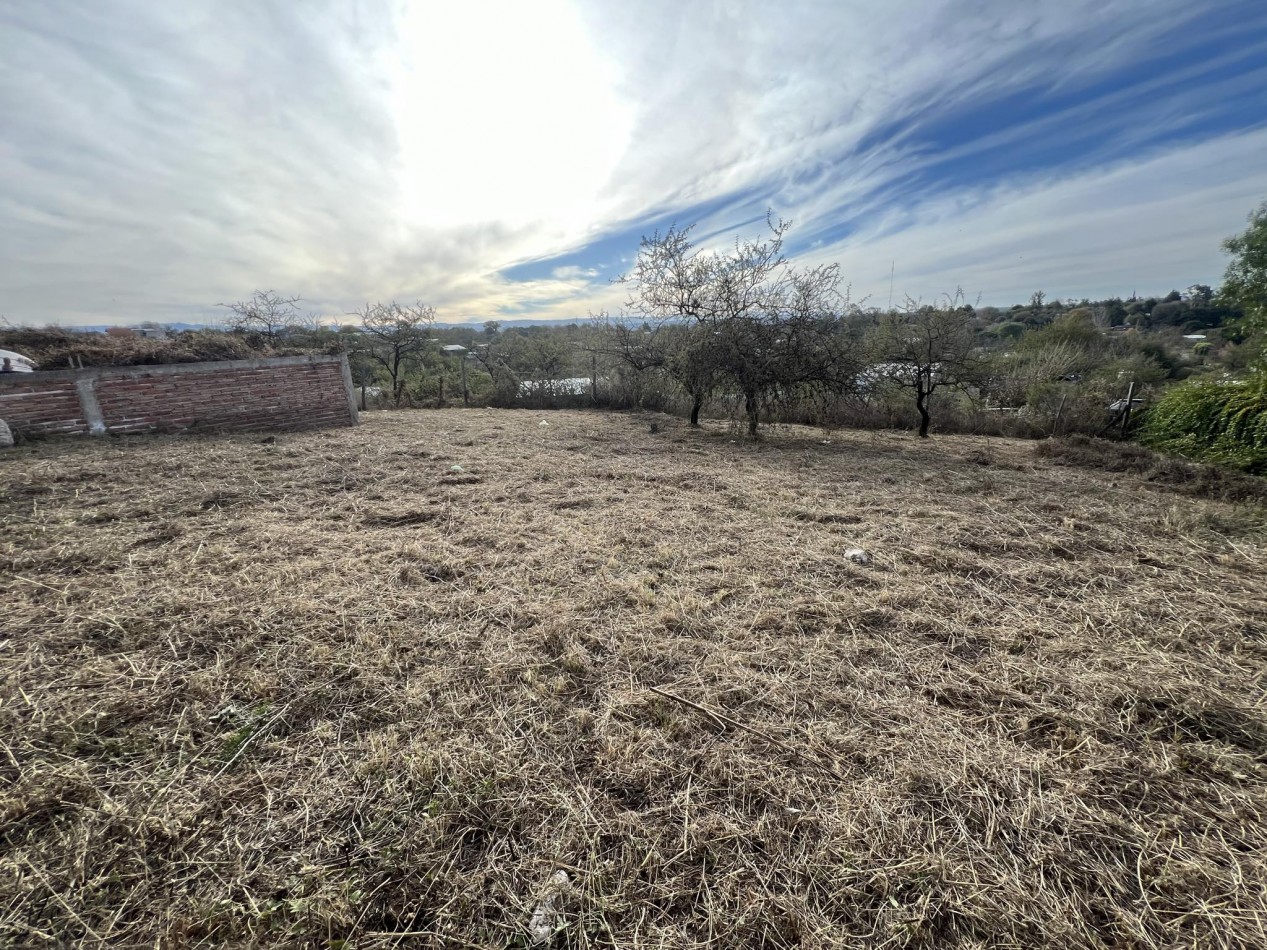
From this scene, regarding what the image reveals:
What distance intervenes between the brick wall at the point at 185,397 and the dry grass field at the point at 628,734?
472 centimetres

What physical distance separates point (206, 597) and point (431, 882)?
7.90 feet

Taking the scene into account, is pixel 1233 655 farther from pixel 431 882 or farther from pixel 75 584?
pixel 75 584

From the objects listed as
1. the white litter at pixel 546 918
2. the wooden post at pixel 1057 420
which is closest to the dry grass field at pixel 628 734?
the white litter at pixel 546 918

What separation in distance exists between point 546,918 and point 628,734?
0.64 meters

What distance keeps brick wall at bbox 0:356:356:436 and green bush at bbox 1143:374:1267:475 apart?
1368 cm

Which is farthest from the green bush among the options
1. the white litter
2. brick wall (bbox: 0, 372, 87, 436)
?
brick wall (bbox: 0, 372, 87, 436)

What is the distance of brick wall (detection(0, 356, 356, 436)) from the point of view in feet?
22.4

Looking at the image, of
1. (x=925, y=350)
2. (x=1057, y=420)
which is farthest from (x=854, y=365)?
(x=1057, y=420)

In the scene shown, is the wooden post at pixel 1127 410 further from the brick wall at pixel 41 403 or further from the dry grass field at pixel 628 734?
the brick wall at pixel 41 403

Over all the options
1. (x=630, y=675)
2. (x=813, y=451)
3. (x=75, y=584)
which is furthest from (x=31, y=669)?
(x=813, y=451)

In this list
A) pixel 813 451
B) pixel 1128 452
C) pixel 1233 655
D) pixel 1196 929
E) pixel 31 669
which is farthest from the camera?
pixel 813 451

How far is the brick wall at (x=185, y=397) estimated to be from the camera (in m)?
6.82

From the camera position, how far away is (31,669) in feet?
6.75

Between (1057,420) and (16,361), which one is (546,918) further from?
(1057,420)
